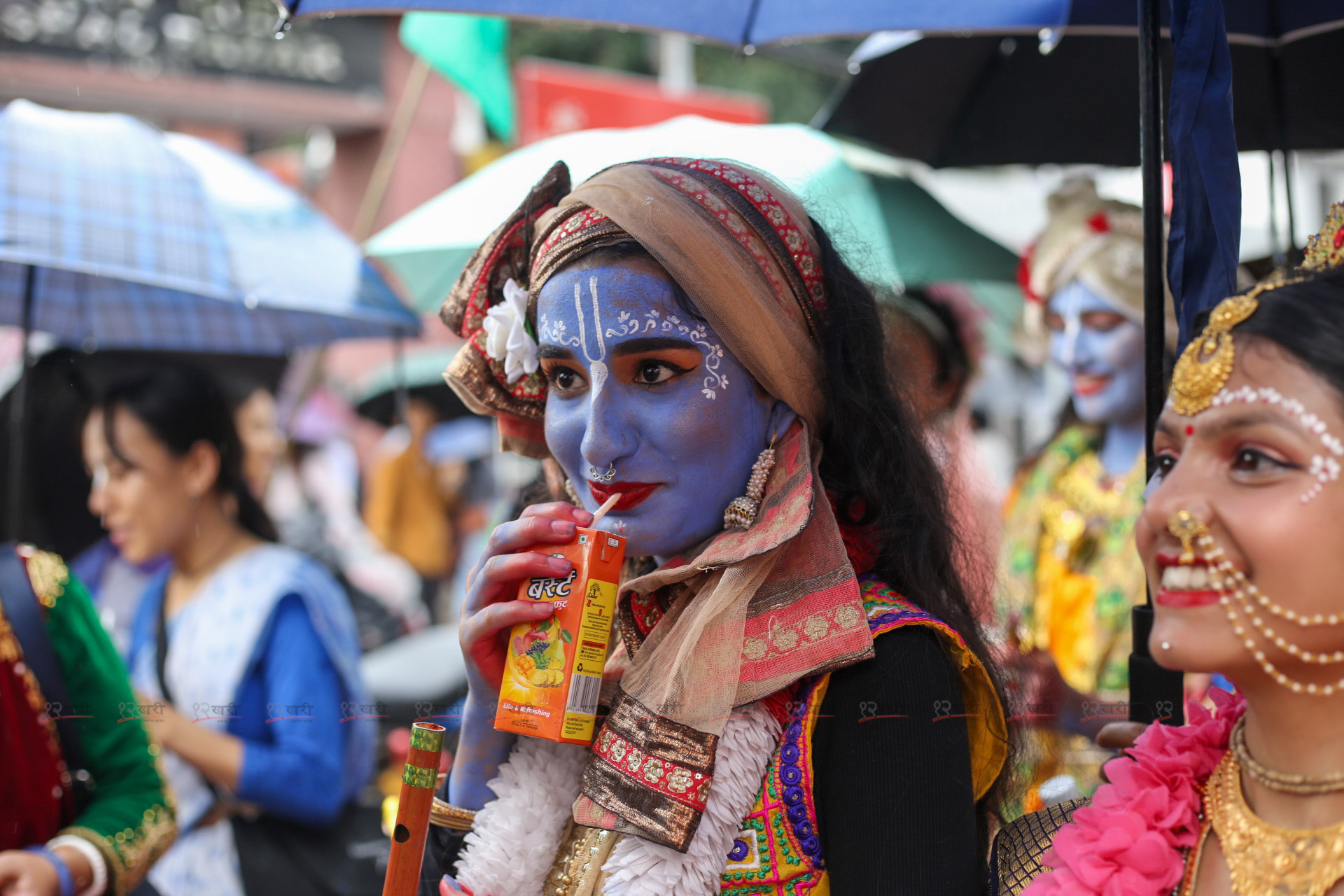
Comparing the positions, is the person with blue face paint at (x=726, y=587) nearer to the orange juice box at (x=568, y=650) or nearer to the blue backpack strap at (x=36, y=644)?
the orange juice box at (x=568, y=650)

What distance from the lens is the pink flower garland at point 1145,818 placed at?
1.38 meters

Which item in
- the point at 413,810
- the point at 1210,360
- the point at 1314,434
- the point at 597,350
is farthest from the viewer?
the point at 597,350

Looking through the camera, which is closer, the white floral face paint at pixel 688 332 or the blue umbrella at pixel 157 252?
the white floral face paint at pixel 688 332

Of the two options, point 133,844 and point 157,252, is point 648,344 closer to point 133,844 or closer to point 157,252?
point 133,844

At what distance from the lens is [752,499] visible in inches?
70.7

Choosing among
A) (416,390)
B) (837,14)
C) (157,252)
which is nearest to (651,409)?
(837,14)

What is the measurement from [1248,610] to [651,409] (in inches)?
34.0

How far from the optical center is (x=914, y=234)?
15.4 feet

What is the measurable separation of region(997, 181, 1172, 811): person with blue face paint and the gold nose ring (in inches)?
85.5

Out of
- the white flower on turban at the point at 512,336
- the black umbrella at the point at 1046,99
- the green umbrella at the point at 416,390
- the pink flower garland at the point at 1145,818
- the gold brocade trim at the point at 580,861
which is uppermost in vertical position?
the black umbrella at the point at 1046,99

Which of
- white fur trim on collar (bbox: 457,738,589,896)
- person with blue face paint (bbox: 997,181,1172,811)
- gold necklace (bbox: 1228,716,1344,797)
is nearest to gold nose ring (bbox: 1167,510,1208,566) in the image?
gold necklace (bbox: 1228,716,1344,797)

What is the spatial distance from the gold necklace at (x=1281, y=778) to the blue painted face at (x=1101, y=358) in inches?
97.6

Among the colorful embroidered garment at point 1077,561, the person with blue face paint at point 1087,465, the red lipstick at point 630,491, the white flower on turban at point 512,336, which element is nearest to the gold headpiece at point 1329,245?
the red lipstick at point 630,491

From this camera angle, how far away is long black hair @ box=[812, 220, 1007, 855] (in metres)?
1.86
